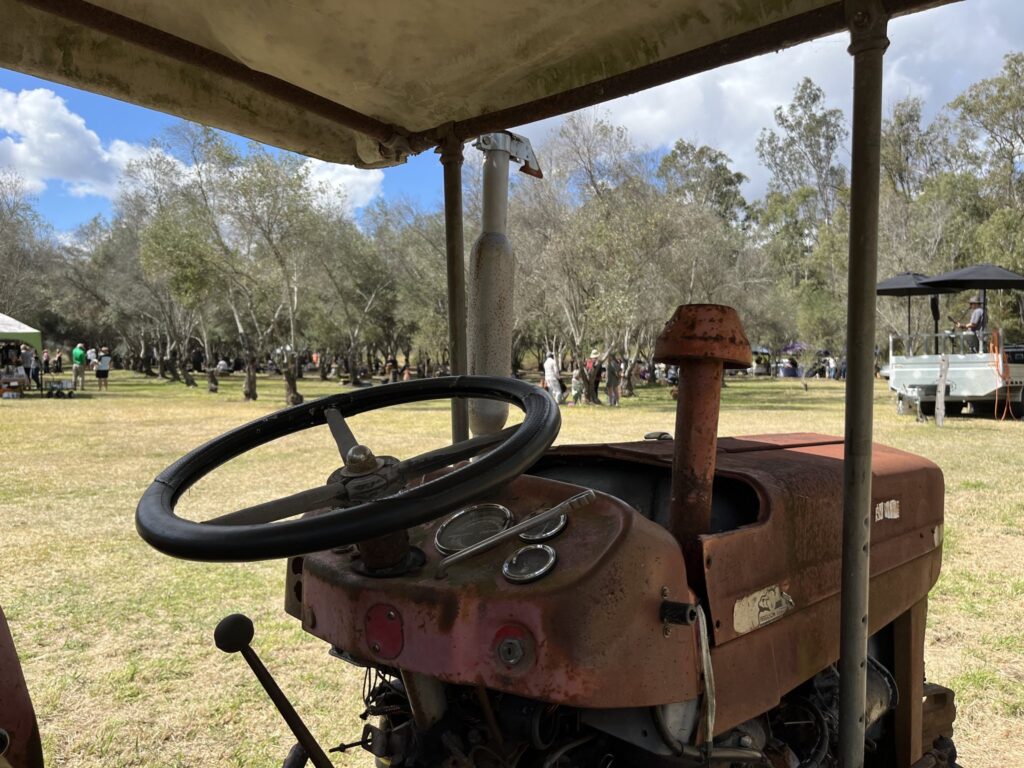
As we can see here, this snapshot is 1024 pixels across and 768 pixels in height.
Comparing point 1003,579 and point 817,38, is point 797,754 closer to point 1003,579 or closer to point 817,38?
point 817,38

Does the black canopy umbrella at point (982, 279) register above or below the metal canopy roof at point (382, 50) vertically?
above

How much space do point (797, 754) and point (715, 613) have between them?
64 centimetres

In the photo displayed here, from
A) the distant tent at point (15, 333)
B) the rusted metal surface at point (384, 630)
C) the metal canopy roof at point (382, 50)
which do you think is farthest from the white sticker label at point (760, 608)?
the distant tent at point (15, 333)

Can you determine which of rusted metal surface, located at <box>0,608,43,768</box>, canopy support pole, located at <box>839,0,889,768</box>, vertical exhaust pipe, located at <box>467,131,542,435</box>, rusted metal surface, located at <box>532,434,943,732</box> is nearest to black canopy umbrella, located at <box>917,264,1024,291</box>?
rusted metal surface, located at <box>532,434,943,732</box>

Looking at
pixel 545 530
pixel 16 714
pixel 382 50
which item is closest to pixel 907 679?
pixel 545 530

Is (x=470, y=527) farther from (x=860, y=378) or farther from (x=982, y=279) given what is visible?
(x=982, y=279)

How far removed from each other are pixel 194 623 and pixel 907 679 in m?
3.87

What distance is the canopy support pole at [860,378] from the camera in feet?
5.14

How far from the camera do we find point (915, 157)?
36.7 m

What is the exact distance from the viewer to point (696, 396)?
1444 mm

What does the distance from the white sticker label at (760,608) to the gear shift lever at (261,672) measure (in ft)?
2.59

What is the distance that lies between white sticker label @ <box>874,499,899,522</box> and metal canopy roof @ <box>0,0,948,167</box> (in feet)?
3.70

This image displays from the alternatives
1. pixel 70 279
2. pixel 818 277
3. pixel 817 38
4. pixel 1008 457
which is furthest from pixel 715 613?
pixel 70 279

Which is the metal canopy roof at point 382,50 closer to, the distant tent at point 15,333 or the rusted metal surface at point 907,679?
the rusted metal surface at point 907,679
